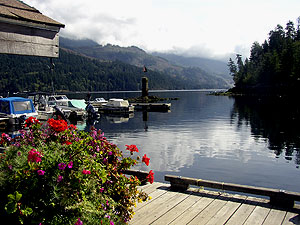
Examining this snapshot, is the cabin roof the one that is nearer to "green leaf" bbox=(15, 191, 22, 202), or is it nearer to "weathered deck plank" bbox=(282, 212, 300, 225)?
"green leaf" bbox=(15, 191, 22, 202)

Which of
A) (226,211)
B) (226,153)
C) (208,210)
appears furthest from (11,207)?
(226,153)

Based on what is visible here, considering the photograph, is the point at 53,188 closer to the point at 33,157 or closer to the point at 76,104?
the point at 33,157

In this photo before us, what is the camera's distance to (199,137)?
31938 millimetres

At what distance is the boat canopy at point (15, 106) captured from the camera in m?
36.1

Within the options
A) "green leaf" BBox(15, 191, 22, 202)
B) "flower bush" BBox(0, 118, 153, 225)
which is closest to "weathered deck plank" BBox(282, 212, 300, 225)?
"flower bush" BBox(0, 118, 153, 225)

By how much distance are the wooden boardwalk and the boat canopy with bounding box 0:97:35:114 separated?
3267cm

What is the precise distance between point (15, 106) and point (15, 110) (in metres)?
0.59

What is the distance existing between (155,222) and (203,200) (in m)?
1.88

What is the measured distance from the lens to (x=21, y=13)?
14.9 feet

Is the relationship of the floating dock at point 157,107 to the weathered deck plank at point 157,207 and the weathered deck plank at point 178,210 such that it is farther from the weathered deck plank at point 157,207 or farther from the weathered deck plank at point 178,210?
the weathered deck plank at point 178,210

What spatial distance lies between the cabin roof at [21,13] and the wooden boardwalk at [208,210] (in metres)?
4.32

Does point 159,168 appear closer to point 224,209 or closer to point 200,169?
point 200,169

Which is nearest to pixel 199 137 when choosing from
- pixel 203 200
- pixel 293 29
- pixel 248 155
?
pixel 248 155

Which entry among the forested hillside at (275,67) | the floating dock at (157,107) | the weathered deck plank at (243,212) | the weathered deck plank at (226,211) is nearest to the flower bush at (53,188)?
the weathered deck plank at (226,211)
